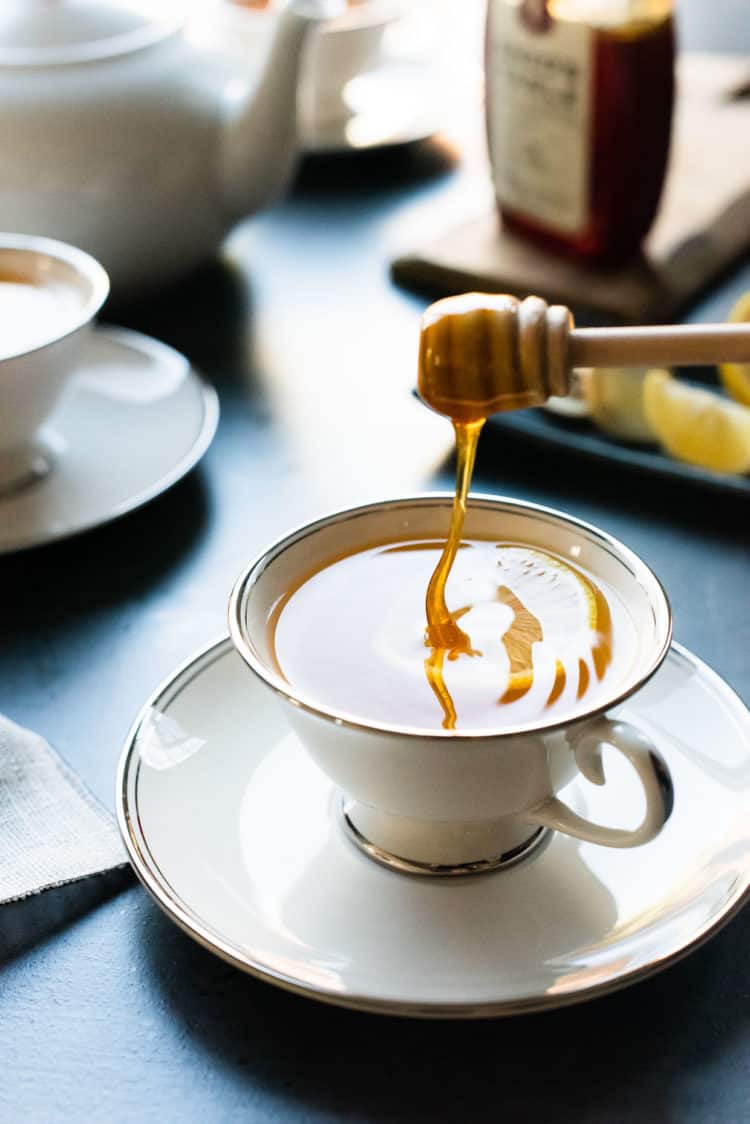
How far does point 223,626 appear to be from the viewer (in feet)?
2.55

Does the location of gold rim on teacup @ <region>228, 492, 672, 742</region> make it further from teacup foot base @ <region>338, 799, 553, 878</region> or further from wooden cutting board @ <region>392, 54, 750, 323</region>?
wooden cutting board @ <region>392, 54, 750, 323</region>

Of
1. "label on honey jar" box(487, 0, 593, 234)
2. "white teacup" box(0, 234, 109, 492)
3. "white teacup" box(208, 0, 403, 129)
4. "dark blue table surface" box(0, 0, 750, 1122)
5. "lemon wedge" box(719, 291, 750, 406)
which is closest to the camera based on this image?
"dark blue table surface" box(0, 0, 750, 1122)

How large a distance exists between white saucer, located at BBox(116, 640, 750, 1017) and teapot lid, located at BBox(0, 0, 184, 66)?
1.77 ft

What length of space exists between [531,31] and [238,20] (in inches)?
13.8

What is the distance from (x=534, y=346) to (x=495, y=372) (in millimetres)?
20

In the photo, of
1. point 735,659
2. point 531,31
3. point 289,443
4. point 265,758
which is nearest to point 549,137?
point 531,31

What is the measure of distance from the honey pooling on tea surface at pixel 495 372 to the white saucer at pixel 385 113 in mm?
763

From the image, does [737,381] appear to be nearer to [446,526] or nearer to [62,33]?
[446,526]

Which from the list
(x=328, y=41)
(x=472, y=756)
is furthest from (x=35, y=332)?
(x=328, y=41)

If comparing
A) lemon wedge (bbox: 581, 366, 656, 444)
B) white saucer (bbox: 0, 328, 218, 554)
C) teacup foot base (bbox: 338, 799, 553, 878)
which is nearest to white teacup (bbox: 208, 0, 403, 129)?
white saucer (bbox: 0, 328, 218, 554)

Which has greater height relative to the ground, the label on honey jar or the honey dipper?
the honey dipper

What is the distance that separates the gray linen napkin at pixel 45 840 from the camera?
1.92 ft

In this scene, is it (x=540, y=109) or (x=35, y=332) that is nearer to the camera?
(x=35, y=332)

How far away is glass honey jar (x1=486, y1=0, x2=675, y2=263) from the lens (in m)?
1.00
